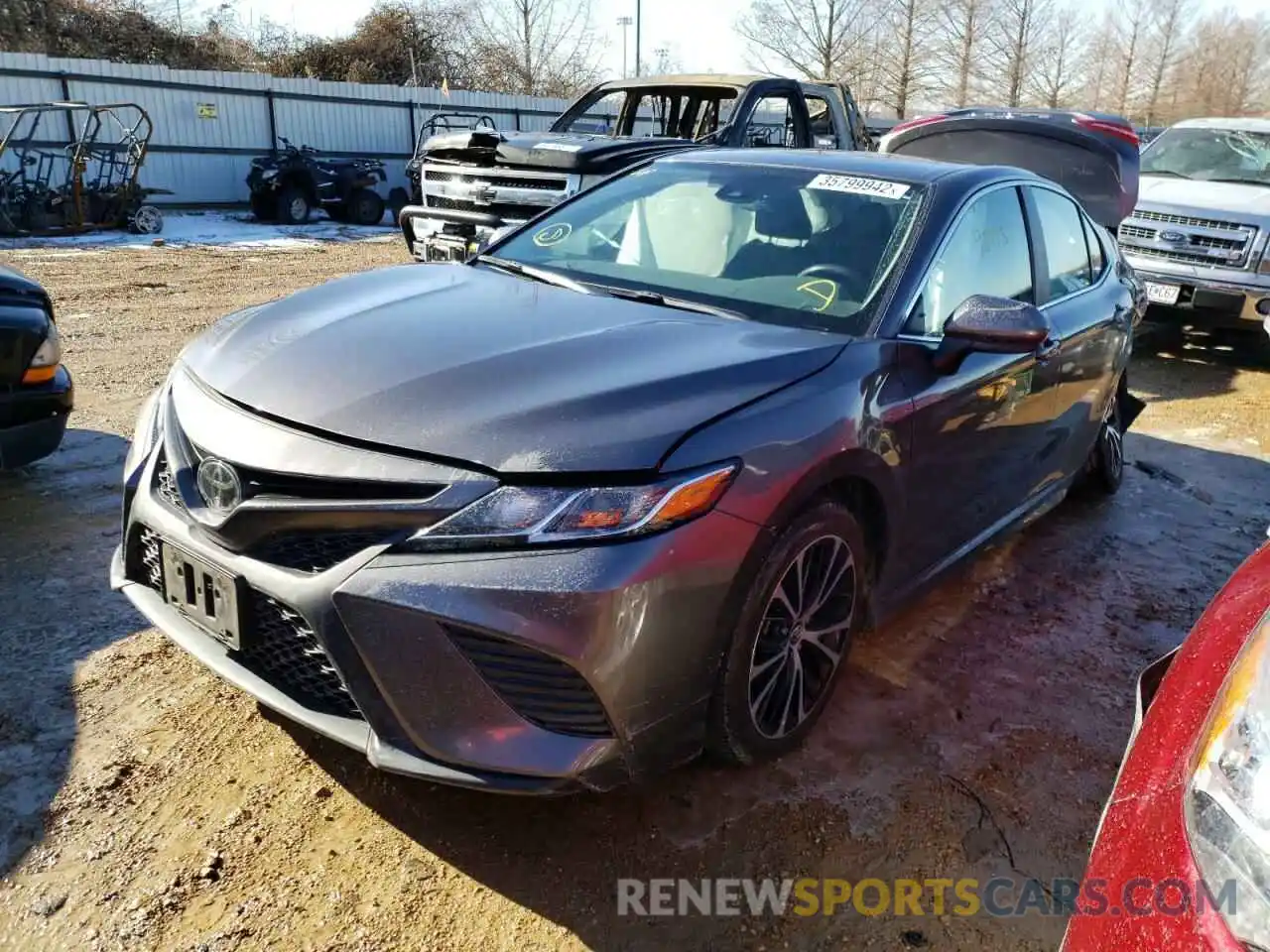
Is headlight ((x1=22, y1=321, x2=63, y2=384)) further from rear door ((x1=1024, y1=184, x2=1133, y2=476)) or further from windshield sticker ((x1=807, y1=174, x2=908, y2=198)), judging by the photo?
rear door ((x1=1024, y1=184, x2=1133, y2=476))

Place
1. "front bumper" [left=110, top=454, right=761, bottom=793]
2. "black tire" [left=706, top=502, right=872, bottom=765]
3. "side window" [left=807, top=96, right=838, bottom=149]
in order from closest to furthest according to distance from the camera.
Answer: "front bumper" [left=110, top=454, right=761, bottom=793] < "black tire" [left=706, top=502, right=872, bottom=765] < "side window" [left=807, top=96, right=838, bottom=149]

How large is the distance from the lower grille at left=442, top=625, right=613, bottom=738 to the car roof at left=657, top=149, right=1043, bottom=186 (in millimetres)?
2181

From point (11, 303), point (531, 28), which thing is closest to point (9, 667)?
point (11, 303)

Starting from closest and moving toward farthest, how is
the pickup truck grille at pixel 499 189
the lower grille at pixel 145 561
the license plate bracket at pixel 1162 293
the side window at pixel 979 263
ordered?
1. the lower grille at pixel 145 561
2. the side window at pixel 979 263
3. the pickup truck grille at pixel 499 189
4. the license plate bracket at pixel 1162 293

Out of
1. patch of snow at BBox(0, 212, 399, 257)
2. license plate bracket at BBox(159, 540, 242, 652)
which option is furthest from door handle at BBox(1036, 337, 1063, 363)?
patch of snow at BBox(0, 212, 399, 257)

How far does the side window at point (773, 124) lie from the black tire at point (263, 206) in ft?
33.0

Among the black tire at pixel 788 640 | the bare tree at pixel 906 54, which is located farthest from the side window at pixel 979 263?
the bare tree at pixel 906 54

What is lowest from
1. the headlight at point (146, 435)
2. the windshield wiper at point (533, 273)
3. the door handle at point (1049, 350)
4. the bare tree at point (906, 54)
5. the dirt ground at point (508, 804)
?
the dirt ground at point (508, 804)

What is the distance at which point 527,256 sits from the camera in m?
3.61

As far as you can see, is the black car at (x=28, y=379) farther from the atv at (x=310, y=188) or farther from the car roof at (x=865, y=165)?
the atv at (x=310, y=188)

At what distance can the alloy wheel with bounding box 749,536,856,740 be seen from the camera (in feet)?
8.32

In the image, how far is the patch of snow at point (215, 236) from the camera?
42.7 feet

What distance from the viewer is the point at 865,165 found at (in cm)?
352

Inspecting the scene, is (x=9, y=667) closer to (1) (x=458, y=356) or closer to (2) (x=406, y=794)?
(2) (x=406, y=794)
